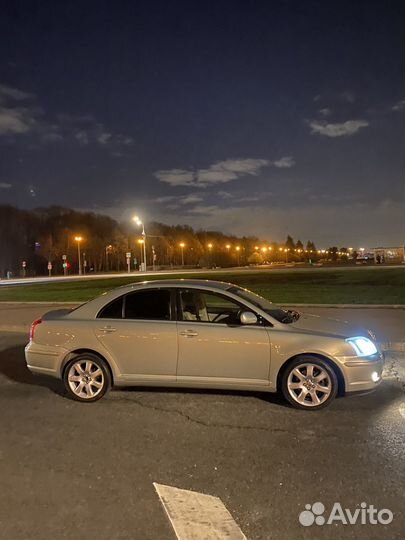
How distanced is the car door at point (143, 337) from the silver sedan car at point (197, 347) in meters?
0.01

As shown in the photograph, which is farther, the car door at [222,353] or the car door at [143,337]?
the car door at [143,337]

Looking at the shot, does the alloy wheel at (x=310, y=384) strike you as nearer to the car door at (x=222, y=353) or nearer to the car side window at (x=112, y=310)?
the car door at (x=222, y=353)

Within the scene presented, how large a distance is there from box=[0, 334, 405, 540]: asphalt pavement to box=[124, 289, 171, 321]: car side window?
3.44 feet

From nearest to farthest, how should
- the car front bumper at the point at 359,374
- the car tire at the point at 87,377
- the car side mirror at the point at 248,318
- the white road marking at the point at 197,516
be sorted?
the white road marking at the point at 197,516
the car front bumper at the point at 359,374
the car side mirror at the point at 248,318
the car tire at the point at 87,377

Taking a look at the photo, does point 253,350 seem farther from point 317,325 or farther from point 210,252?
point 210,252

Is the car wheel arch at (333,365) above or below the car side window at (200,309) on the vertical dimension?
below

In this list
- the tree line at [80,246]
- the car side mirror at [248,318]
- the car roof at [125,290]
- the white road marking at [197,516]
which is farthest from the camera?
the tree line at [80,246]

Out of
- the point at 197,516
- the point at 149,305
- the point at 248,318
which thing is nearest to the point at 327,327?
the point at 248,318

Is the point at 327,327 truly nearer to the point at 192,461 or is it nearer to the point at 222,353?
the point at 222,353

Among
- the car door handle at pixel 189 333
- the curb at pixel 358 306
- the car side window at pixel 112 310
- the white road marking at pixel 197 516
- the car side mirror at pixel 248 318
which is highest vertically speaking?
the car side window at pixel 112 310

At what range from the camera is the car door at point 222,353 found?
5641 millimetres

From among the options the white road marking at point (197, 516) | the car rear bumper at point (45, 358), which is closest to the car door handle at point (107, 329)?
the car rear bumper at point (45, 358)

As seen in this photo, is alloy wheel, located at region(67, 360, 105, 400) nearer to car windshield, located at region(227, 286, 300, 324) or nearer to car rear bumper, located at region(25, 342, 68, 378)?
car rear bumper, located at region(25, 342, 68, 378)

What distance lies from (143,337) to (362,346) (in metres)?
2.58
